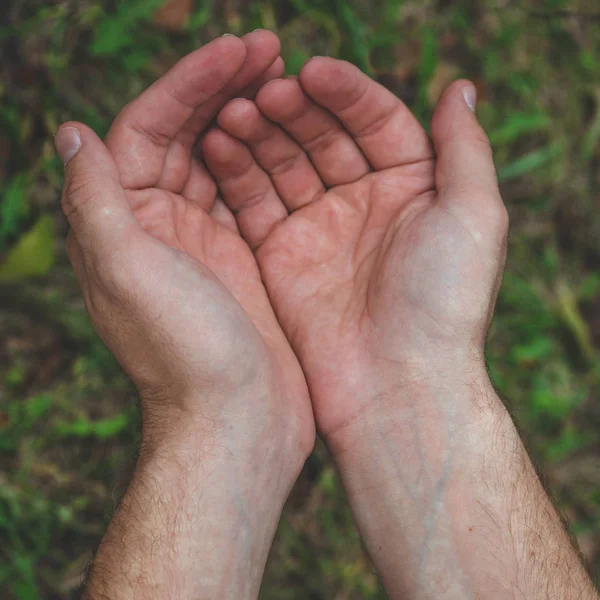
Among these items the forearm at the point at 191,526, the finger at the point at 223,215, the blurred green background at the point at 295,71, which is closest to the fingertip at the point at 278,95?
the finger at the point at 223,215

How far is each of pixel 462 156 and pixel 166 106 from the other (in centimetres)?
83

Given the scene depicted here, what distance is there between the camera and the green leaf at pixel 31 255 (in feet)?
8.34

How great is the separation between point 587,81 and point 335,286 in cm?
183

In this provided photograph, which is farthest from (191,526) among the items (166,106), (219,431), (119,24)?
(119,24)

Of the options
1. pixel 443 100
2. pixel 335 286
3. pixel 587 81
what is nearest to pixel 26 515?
pixel 335 286

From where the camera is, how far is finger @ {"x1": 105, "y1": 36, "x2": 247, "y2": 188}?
1880mm

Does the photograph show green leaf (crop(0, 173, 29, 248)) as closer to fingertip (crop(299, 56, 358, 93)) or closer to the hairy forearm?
fingertip (crop(299, 56, 358, 93))

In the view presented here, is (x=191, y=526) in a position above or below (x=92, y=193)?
below

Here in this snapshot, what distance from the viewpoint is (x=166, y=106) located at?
1.92 metres

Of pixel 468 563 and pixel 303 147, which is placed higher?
pixel 303 147

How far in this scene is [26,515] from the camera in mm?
2510

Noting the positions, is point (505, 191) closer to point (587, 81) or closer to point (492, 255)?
point (587, 81)

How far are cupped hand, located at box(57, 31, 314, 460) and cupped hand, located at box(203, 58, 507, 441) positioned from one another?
0.09 metres

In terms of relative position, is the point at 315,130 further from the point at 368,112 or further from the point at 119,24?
the point at 119,24
